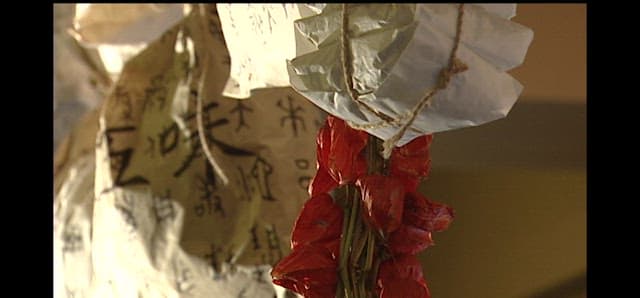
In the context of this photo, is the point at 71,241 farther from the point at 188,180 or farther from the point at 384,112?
the point at 384,112

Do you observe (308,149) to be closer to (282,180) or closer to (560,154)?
(282,180)

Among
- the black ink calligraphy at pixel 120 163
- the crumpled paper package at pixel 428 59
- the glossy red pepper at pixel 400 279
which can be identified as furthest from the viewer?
the black ink calligraphy at pixel 120 163

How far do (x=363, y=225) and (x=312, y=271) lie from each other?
0.15 ft

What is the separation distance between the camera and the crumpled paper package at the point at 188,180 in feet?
2.41

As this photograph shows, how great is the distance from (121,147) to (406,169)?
34 centimetres

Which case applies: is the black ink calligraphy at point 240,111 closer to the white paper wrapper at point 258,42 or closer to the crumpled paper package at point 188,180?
the crumpled paper package at point 188,180

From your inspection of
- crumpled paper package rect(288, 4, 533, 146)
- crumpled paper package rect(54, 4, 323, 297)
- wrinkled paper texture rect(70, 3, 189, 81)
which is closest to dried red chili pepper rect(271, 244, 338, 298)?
crumpled paper package rect(288, 4, 533, 146)

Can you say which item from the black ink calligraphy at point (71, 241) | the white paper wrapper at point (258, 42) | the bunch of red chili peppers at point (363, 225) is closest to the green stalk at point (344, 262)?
the bunch of red chili peppers at point (363, 225)

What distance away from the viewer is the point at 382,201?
461 millimetres

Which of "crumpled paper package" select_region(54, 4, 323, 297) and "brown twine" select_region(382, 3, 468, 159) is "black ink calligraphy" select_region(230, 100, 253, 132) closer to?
"crumpled paper package" select_region(54, 4, 323, 297)

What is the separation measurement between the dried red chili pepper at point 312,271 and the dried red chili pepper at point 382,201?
1.5 inches

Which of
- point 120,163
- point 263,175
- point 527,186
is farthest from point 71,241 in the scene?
point 527,186

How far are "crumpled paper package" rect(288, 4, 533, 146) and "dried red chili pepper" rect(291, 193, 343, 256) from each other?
0.35ft
